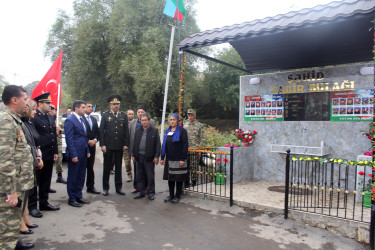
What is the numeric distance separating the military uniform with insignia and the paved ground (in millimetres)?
841

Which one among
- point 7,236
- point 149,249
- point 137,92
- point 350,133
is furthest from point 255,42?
point 137,92

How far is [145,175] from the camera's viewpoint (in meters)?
6.64

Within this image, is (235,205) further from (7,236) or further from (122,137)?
(7,236)

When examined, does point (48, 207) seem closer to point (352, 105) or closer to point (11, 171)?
point (11, 171)

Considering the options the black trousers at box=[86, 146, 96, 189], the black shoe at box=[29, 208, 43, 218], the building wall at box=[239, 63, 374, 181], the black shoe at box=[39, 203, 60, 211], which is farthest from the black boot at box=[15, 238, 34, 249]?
the building wall at box=[239, 63, 374, 181]

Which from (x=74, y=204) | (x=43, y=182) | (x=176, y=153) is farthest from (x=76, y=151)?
(x=176, y=153)

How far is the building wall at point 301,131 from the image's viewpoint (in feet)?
21.7

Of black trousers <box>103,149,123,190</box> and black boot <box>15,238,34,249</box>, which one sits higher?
black trousers <box>103,149,123,190</box>

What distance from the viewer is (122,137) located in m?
6.76

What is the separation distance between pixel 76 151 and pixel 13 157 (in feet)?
9.07

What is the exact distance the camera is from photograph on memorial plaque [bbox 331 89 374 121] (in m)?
6.45

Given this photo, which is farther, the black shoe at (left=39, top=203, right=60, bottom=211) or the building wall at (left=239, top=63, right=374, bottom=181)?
the building wall at (left=239, top=63, right=374, bottom=181)

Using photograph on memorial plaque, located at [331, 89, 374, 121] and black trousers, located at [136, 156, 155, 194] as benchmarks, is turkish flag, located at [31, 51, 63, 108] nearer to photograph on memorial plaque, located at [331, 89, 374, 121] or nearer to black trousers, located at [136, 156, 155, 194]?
black trousers, located at [136, 156, 155, 194]

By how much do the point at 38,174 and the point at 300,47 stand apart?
6651 millimetres
